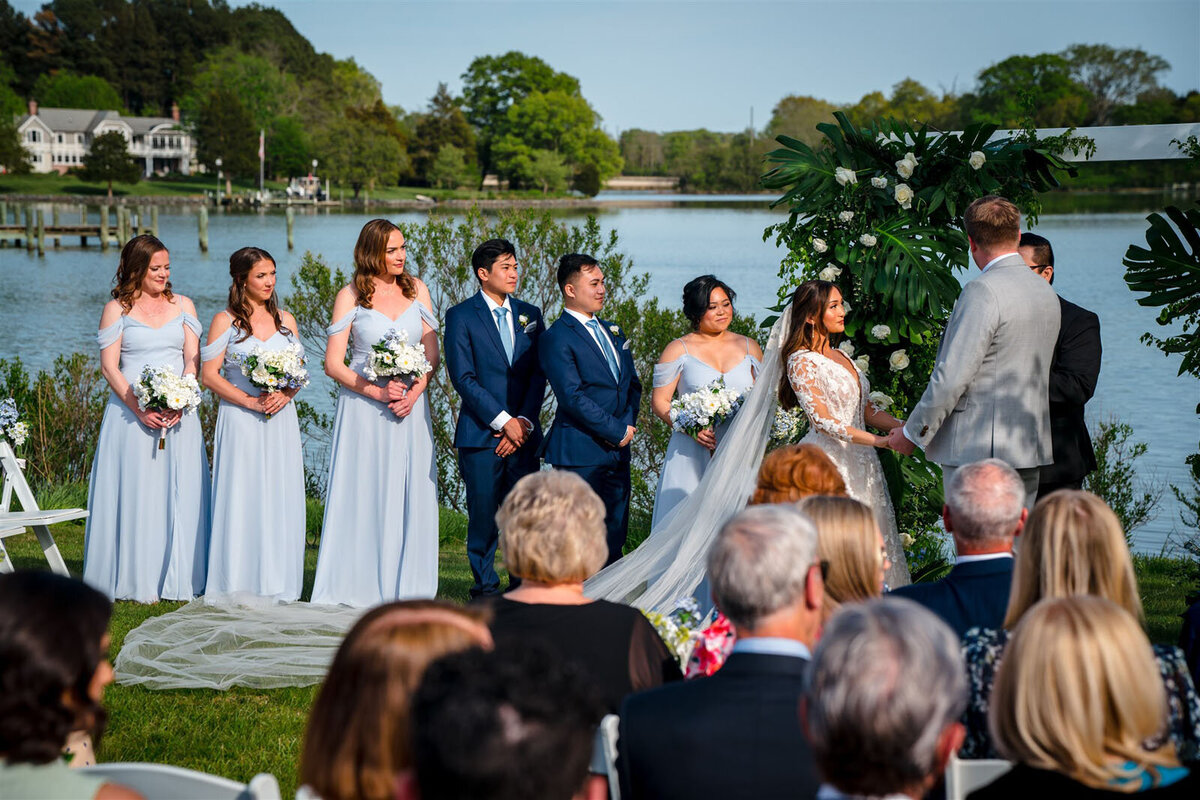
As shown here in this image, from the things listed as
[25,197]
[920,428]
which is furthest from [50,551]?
[25,197]

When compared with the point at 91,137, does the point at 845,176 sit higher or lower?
lower

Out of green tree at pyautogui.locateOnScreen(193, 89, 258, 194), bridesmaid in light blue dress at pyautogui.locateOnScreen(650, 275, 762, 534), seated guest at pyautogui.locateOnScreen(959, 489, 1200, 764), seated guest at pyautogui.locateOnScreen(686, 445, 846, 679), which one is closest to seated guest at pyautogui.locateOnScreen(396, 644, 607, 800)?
seated guest at pyautogui.locateOnScreen(959, 489, 1200, 764)

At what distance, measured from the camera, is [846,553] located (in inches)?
131

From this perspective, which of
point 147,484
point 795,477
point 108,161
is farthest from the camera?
point 108,161

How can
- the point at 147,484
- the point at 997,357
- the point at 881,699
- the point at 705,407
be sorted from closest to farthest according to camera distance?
the point at 881,699, the point at 997,357, the point at 705,407, the point at 147,484

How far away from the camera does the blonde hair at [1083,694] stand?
224 centimetres

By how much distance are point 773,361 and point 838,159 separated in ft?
5.33

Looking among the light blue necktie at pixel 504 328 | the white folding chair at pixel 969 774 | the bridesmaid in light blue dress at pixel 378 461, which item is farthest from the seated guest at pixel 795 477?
the bridesmaid in light blue dress at pixel 378 461

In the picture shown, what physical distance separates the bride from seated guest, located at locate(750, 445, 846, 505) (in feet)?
5.85

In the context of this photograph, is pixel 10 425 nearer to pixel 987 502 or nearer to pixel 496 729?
pixel 987 502

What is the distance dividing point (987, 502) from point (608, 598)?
111 inches

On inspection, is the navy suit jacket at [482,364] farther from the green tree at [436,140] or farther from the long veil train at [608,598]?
the green tree at [436,140]

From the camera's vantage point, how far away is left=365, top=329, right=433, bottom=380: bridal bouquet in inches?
263

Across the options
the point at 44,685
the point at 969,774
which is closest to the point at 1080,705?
the point at 969,774
